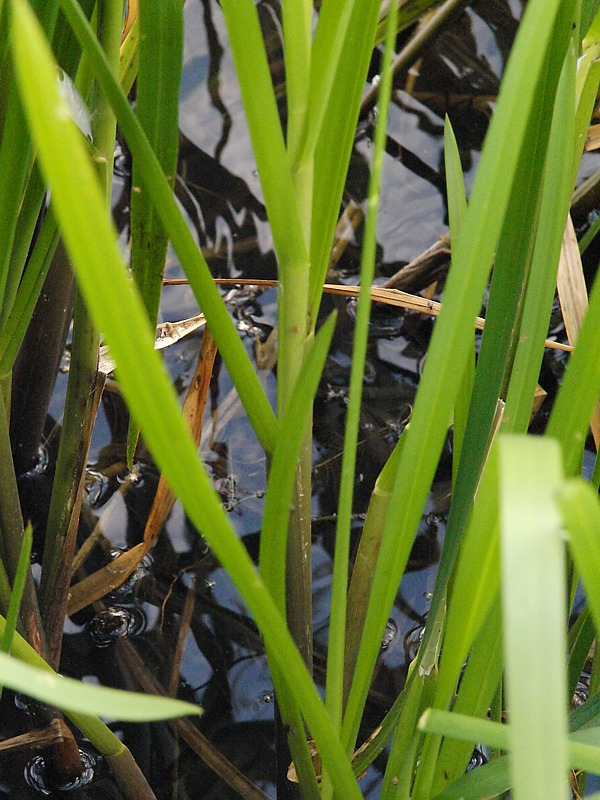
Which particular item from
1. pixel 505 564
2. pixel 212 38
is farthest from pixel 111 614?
pixel 212 38

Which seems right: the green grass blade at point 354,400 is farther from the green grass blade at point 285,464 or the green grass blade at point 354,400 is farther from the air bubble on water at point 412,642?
the air bubble on water at point 412,642

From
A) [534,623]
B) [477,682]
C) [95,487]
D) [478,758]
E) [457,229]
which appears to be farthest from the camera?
[95,487]

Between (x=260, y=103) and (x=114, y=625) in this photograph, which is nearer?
(x=260, y=103)

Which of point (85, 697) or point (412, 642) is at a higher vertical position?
point (85, 697)

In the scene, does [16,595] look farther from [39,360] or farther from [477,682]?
[39,360]

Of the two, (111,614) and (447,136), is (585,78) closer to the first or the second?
(447,136)

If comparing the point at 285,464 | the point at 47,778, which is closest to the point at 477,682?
the point at 285,464

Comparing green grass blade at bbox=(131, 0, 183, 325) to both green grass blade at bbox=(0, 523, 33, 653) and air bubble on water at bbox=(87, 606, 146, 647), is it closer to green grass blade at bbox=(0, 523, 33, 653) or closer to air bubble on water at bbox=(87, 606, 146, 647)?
green grass blade at bbox=(0, 523, 33, 653)

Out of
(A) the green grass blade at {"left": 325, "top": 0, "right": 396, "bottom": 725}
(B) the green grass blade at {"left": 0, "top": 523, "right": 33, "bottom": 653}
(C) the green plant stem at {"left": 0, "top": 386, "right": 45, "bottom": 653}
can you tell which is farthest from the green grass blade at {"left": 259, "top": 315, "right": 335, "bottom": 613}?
(C) the green plant stem at {"left": 0, "top": 386, "right": 45, "bottom": 653}
